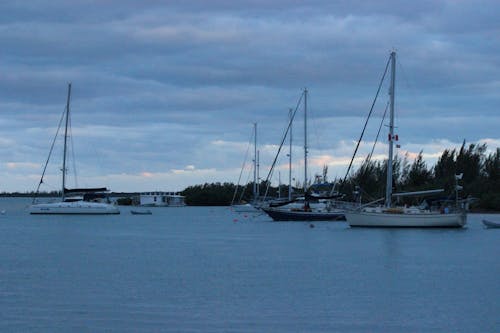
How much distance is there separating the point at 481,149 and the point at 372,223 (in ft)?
239

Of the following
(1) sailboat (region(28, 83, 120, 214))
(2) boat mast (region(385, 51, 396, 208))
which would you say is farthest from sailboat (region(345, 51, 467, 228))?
(1) sailboat (region(28, 83, 120, 214))

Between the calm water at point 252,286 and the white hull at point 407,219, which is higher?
the white hull at point 407,219

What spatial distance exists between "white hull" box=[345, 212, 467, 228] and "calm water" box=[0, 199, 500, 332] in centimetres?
577

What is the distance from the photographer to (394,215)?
6269cm

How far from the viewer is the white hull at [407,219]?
6310 centimetres

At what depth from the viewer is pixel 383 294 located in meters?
29.1

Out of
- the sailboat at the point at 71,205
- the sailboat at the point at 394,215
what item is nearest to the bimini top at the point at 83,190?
the sailboat at the point at 71,205

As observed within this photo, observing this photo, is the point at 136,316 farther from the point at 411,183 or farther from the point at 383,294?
the point at 411,183

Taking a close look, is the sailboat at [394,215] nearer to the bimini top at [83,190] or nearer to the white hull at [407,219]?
the white hull at [407,219]

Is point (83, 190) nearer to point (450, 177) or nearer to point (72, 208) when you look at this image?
point (72, 208)

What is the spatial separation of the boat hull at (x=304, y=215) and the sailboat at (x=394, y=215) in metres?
11.2

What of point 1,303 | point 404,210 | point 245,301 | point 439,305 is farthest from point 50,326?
point 404,210

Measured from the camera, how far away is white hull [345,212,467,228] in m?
63.1

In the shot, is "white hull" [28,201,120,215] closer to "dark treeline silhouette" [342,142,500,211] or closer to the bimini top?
the bimini top
